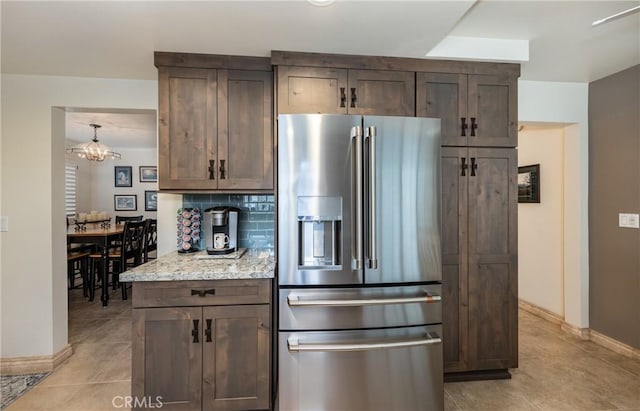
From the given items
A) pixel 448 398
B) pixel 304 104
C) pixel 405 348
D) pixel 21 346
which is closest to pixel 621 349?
pixel 448 398

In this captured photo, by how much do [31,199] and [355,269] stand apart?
263cm

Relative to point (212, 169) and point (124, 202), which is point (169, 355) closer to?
point (212, 169)

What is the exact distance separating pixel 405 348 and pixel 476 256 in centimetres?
96

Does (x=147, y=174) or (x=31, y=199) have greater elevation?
(x=147, y=174)

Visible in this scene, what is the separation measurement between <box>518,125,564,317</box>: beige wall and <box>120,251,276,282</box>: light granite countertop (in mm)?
3157

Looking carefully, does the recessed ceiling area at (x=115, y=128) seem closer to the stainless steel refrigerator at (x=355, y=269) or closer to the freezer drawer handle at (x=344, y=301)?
the stainless steel refrigerator at (x=355, y=269)

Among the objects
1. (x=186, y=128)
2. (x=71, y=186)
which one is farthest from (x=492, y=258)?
(x=71, y=186)

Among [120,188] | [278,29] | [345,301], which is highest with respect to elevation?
[278,29]

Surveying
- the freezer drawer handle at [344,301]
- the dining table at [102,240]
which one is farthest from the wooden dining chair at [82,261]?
the freezer drawer handle at [344,301]

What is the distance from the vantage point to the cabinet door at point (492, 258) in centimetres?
235

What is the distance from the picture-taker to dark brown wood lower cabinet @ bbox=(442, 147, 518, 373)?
233 centimetres

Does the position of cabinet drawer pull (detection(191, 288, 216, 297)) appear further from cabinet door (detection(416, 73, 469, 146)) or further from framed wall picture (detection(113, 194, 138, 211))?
framed wall picture (detection(113, 194, 138, 211))

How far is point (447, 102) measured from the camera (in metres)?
2.33

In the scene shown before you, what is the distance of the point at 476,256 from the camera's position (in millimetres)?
2361
